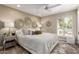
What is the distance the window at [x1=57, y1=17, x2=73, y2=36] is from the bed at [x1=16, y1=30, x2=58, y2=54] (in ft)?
0.55

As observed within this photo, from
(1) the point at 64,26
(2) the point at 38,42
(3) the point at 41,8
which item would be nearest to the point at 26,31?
(2) the point at 38,42

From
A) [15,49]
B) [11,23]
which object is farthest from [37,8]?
[15,49]

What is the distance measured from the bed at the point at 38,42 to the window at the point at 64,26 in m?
0.17

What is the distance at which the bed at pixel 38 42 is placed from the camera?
6.00 ft

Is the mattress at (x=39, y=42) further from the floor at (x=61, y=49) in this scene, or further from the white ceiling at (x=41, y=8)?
the white ceiling at (x=41, y=8)

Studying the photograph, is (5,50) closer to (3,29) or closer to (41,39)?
(3,29)

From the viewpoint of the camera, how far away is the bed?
1.83m

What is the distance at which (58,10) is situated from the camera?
6.20ft

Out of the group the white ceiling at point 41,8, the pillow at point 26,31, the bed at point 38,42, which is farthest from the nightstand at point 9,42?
the white ceiling at point 41,8

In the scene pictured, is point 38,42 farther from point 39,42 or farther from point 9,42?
point 9,42

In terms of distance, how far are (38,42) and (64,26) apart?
0.66 m

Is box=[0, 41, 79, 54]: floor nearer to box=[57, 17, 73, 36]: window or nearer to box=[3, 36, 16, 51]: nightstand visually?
box=[3, 36, 16, 51]: nightstand

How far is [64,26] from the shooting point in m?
1.91

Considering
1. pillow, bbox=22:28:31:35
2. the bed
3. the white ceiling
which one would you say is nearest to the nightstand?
the bed
